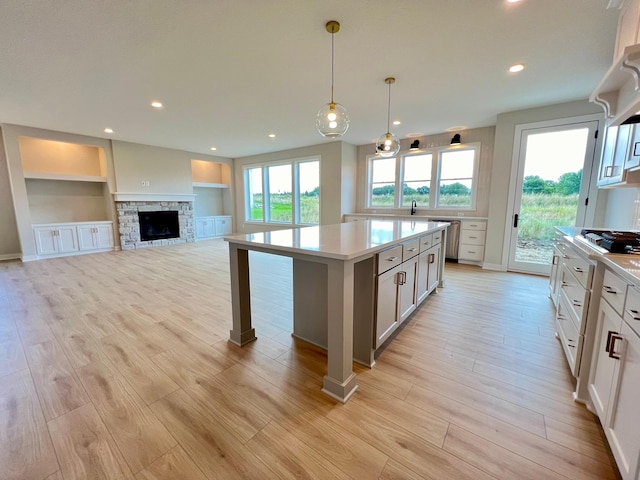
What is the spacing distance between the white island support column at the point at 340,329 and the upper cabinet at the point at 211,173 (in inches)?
322

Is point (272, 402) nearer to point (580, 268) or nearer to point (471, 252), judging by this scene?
point (580, 268)

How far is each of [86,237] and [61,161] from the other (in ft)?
6.27

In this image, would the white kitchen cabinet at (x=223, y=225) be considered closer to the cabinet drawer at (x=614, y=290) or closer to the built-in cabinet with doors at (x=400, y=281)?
the built-in cabinet with doors at (x=400, y=281)

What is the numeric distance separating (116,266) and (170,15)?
178 inches

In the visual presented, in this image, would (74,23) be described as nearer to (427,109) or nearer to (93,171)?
(427,109)

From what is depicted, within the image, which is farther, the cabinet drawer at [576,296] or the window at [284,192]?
the window at [284,192]

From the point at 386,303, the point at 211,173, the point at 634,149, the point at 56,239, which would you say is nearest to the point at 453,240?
the point at 634,149

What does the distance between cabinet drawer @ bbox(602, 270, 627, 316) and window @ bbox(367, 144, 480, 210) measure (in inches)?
176

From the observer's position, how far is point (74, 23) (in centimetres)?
214

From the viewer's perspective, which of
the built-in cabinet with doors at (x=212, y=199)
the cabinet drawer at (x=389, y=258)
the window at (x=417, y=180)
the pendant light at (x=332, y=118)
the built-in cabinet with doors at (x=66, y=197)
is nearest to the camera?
the cabinet drawer at (x=389, y=258)

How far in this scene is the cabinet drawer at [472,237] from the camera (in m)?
4.91

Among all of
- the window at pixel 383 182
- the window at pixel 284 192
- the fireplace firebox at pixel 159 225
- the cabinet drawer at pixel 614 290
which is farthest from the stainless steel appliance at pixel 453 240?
the fireplace firebox at pixel 159 225

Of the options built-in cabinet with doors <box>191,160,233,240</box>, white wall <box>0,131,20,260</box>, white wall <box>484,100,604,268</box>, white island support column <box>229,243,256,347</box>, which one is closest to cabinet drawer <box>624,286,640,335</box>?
white island support column <box>229,243,256,347</box>

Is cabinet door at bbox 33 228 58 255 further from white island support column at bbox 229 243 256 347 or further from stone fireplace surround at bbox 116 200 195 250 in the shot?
white island support column at bbox 229 243 256 347
